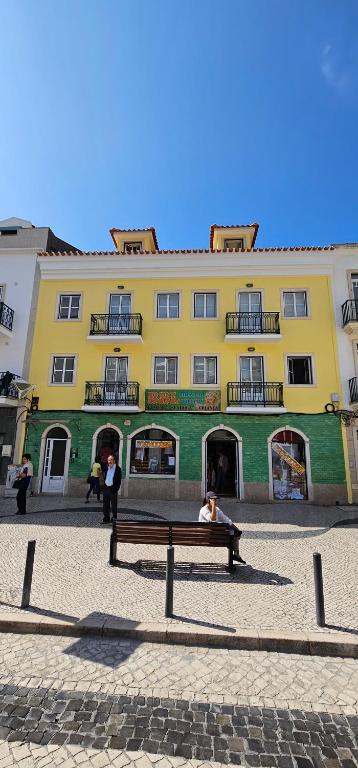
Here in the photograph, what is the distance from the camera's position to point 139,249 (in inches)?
734

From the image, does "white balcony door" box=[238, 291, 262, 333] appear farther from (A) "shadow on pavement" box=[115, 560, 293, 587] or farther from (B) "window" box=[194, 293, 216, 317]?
(A) "shadow on pavement" box=[115, 560, 293, 587]

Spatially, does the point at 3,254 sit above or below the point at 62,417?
above

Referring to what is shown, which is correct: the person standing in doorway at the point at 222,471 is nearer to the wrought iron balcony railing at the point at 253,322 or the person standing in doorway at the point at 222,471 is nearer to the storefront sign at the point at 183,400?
the storefront sign at the point at 183,400

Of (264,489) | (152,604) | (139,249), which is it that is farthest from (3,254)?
(152,604)

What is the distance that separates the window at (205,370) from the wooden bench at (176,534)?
977 cm

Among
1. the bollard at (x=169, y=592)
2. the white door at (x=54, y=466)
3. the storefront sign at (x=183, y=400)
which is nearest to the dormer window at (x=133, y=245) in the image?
the storefront sign at (x=183, y=400)

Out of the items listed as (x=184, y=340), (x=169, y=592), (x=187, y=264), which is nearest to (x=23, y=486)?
(x=169, y=592)

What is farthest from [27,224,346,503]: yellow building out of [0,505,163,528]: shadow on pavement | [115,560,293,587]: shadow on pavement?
[115,560,293,587]: shadow on pavement

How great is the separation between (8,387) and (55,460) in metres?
3.66

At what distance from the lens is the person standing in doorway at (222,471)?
50.5ft

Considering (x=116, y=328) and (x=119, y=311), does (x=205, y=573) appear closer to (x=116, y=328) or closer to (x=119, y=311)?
(x=116, y=328)

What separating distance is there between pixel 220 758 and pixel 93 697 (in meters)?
1.22

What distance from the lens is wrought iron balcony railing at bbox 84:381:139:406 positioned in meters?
15.8

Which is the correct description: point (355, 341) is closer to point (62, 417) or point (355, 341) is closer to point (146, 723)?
point (62, 417)
